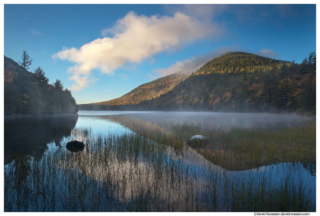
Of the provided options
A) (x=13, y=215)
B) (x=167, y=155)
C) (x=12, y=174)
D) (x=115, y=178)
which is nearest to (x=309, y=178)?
(x=167, y=155)

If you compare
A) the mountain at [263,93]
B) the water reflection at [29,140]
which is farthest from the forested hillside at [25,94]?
the mountain at [263,93]

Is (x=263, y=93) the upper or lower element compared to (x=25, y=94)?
upper

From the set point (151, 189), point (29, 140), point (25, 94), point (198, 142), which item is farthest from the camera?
point (25, 94)

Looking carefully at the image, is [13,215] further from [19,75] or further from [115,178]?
[19,75]

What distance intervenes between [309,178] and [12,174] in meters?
11.8

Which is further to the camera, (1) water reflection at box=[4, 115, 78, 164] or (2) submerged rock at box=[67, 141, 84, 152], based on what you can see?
(2) submerged rock at box=[67, 141, 84, 152]

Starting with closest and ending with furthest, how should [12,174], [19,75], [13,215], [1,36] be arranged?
[13,215], [1,36], [12,174], [19,75]

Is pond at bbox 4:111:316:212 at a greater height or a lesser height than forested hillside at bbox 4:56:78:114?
lesser

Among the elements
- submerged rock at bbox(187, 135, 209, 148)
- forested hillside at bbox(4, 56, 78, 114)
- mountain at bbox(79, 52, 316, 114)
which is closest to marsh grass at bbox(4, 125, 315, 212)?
submerged rock at bbox(187, 135, 209, 148)

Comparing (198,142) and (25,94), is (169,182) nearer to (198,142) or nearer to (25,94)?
(198,142)

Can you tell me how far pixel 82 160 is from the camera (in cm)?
746

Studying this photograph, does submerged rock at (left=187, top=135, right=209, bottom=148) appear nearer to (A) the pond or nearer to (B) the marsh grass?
(A) the pond

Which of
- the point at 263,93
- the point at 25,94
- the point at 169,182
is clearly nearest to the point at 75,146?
the point at 169,182

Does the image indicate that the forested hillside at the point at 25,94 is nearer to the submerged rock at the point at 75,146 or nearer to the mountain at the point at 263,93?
the submerged rock at the point at 75,146
